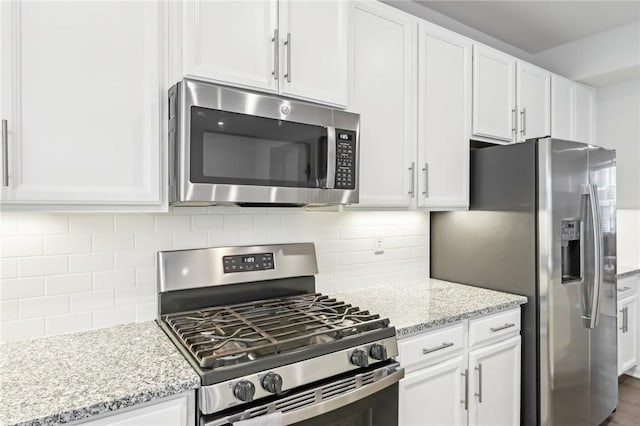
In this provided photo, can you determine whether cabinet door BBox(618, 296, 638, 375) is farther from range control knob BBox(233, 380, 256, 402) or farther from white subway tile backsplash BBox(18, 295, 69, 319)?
white subway tile backsplash BBox(18, 295, 69, 319)

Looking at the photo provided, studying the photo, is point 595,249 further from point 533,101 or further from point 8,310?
point 8,310

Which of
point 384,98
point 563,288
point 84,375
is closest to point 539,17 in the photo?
point 384,98

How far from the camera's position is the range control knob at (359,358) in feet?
4.62

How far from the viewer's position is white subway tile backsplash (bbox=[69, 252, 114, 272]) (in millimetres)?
1532

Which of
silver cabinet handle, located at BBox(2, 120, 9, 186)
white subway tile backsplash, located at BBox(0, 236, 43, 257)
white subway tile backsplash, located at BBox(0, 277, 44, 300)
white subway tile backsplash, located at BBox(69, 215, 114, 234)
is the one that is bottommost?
white subway tile backsplash, located at BBox(0, 277, 44, 300)

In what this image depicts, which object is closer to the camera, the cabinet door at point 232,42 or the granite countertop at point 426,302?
the cabinet door at point 232,42

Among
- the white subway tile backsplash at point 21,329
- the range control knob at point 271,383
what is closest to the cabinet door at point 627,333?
the range control knob at point 271,383

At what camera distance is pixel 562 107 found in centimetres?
304

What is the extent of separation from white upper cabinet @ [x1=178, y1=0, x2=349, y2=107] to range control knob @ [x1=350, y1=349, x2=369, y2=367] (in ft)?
3.42

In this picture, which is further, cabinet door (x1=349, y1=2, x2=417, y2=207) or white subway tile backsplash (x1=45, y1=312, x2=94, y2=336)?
cabinet door (x1=349, y1=2, x2=417, y2=207)

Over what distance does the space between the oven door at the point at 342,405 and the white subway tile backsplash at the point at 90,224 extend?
0.86 meters

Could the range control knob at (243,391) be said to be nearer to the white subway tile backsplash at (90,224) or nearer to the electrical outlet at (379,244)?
the white subway tile backsplash at (90,224)

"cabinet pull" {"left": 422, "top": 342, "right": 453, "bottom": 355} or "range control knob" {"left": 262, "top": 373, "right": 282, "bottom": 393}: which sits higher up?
"range control knob" {"left": 262, "top": 373, "right": 282, "bottom": 393}

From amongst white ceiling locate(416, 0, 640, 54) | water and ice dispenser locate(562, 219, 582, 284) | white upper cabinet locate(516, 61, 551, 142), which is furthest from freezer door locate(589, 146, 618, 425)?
white ceiling locate(416, 0, 640, 54)
